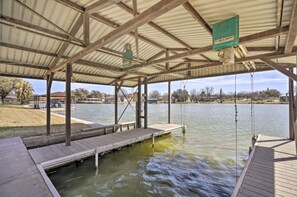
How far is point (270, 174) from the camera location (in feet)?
11.3

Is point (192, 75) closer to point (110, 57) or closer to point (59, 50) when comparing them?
point (110, 57)

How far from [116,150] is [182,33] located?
16.4 ft

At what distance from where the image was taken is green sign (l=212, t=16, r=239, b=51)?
2.89 metres

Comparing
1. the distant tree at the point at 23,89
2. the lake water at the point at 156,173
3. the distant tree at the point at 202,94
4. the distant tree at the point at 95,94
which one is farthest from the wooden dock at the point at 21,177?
the distant tree at the point at 95,94

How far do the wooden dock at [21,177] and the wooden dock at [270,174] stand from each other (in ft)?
10.4

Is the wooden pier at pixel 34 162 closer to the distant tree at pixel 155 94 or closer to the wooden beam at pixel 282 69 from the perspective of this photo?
the wooden beam at pixel 282 69

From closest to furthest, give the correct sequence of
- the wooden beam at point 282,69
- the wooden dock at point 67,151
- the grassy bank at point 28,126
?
the wooden beam at point 282,69
the wooden dock at point 67,151
the grassy bank at point 28,126

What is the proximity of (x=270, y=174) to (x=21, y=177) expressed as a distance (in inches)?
194

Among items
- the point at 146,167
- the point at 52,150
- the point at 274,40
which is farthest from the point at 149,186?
the point at 274,40

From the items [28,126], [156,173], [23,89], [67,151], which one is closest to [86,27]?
[67,151]

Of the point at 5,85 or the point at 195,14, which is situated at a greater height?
the point at 5,85

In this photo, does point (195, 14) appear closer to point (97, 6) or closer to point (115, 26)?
point (97, 6)

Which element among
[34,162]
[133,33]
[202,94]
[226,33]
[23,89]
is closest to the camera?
[226,33]

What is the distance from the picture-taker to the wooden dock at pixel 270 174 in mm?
2828
